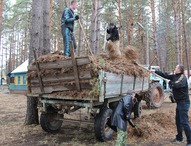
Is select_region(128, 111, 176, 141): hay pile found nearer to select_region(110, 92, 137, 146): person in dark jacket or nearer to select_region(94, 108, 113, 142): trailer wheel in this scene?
select_region(94, 108, 113, 142): trailer wheel

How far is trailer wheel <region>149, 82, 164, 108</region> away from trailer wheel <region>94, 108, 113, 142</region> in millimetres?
5879

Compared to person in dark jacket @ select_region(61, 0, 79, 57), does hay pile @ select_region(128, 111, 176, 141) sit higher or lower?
lower

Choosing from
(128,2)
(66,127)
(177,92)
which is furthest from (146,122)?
(128,2)

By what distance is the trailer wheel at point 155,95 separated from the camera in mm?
11156

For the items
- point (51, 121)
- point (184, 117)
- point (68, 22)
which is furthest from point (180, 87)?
point (51, 121)

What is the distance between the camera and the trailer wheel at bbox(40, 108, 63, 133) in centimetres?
637

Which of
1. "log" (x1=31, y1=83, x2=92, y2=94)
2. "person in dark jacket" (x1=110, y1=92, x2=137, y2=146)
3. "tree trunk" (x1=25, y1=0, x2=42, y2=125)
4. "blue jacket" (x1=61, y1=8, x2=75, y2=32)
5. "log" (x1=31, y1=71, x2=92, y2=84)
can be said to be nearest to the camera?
"person in dark jacket" (x1=110, y1=92, x2=137, y2=146)

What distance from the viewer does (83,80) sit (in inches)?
208

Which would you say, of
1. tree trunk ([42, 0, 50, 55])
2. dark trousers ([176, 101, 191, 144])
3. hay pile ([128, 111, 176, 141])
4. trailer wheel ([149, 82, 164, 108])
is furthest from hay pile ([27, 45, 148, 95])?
trailer wheel ([149, 82, 164, 108])

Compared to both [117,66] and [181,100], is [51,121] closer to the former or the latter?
[117,66]

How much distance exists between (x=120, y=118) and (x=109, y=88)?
89 cm

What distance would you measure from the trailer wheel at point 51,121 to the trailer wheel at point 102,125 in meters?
1.52

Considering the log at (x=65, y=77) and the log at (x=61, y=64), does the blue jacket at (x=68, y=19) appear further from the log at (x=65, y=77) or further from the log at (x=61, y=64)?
the log at (x=65, y=77)

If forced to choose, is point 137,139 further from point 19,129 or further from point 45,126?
point 19,129
